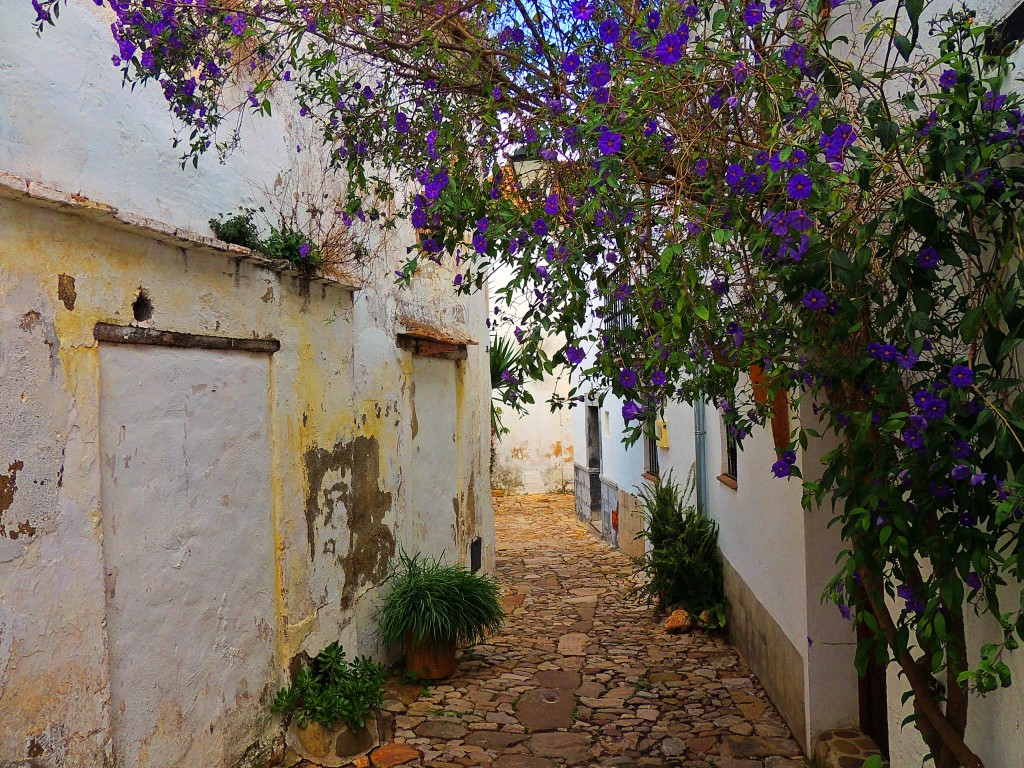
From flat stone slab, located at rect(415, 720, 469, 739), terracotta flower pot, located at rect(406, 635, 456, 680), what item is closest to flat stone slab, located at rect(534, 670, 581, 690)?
terracotta flower pot, located at rect(406, 635, 456, 680)

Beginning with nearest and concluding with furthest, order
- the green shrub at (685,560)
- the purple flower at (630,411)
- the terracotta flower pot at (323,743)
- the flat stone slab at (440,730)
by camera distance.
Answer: the purple flower at (630,411), the terracotta flower pot at (323,743), the flat stone slab at (440,730), the green shrub at (685,560)

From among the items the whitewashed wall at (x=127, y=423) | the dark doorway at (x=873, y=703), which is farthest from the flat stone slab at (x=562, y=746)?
the dark doorway at (x=873, y=703)

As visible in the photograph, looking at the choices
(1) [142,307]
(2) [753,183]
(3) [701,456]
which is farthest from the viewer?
(3) [701,456]

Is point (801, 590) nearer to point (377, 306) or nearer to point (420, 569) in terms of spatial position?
point (420, 569)

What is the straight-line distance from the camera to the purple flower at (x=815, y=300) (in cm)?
236

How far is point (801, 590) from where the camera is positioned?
484 cm

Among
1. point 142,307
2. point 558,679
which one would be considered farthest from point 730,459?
point 142,307

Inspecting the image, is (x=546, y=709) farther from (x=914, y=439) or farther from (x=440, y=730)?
(x=914, y=439)

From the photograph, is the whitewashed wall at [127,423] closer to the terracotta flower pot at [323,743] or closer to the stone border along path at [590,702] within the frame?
the terracotta flower pot at [323,743]

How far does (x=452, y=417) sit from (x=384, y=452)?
1.98 m

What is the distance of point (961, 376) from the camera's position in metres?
2.08

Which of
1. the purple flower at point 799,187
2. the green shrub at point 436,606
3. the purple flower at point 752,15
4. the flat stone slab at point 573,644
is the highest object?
the purple flower at point 752,15

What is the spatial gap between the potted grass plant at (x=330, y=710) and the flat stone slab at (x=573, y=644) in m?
2.38

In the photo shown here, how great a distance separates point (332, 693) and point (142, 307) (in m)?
2.61
